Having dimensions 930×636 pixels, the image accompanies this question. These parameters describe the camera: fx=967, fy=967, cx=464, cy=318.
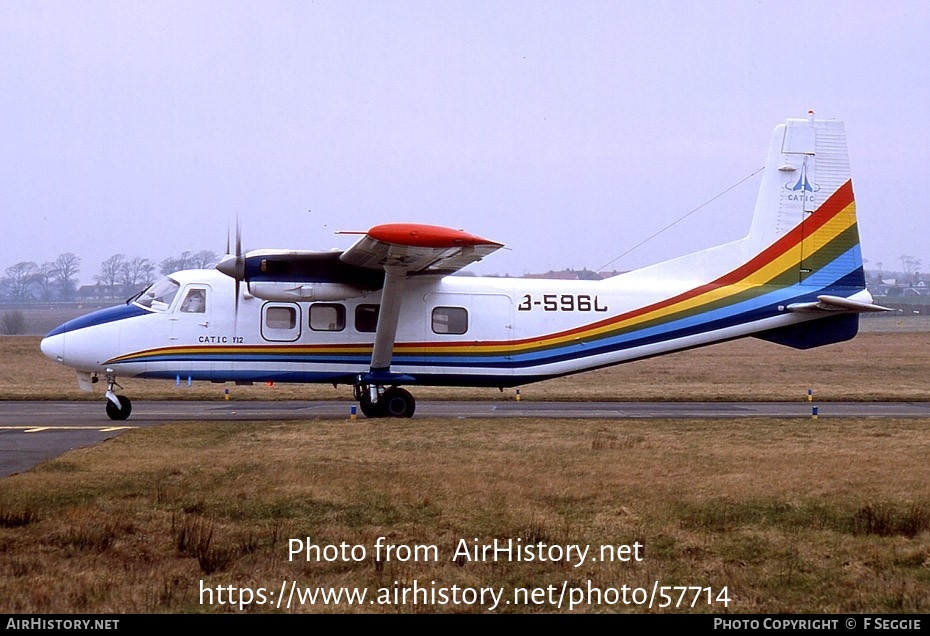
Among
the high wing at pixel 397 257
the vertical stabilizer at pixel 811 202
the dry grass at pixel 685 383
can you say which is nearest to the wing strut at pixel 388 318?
the high wing at pixel 397 257

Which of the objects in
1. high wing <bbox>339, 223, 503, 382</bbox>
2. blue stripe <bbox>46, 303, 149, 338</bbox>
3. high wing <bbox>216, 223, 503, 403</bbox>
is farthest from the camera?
blue stripe <bbox>46, 303, 149, 338</bbox>

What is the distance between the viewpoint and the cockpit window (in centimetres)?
2025

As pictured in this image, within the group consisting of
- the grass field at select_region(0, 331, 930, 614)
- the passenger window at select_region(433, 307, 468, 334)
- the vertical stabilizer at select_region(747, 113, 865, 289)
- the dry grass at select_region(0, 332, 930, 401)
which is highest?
the vertical stabilizer at select_region(747, 113, 865, 289)

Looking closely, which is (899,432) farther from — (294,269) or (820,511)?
(294,269)

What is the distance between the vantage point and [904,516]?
966 cm

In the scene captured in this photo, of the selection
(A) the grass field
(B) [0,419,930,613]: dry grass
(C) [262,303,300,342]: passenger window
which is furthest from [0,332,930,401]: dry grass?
(B) [0,419,930,613]: dry grass

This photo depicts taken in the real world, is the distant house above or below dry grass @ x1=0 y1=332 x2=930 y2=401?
above

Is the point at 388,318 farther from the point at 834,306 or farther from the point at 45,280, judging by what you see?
the point at 45,280

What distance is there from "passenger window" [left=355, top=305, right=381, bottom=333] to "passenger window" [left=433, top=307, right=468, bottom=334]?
1.29 m

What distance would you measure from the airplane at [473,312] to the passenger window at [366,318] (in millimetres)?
26

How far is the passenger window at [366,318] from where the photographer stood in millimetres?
20312

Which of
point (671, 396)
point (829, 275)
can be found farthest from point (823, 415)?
point (671, 396)

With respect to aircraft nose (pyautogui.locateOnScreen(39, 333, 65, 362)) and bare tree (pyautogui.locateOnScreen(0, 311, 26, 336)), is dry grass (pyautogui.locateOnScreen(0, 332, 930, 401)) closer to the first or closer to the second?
aircraft nose (pyautogui.locateOnScreen(39, 333, 65, 362))
